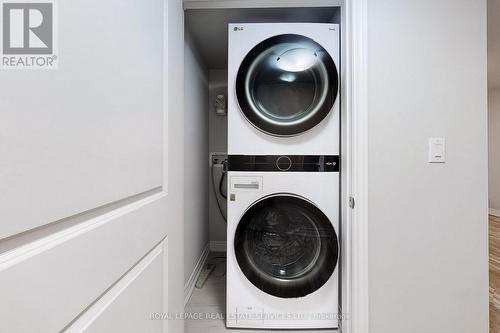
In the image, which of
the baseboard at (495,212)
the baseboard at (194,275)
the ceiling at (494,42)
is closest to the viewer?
the baseboard at (194,275)

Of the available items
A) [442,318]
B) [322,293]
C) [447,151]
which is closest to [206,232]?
[322,293]

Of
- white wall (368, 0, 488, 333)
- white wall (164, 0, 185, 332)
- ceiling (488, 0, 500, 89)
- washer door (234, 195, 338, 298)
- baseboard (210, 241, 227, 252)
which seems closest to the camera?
white wall (164, 0, 185, 332)

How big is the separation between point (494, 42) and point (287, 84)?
2.70 meters

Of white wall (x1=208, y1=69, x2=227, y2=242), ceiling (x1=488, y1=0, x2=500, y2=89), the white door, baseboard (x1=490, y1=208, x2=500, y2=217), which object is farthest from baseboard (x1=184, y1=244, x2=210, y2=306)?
baseboard (x1=490, y1=208, x2=500, y2=217)

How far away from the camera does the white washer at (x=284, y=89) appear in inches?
52.2

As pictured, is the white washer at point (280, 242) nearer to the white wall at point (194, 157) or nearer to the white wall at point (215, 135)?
the white wall at point (194, 157)

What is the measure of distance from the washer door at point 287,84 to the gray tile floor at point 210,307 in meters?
1.28

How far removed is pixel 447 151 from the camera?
3.70 feet

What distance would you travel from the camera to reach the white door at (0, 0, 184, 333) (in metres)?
0.32

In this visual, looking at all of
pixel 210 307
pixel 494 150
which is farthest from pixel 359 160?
pixel 494 150

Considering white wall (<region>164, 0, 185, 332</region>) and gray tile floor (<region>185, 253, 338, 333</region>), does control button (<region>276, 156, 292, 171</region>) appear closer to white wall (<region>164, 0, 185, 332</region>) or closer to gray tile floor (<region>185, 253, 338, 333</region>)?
white wall (<region>164, 0, 185, 332</region>)

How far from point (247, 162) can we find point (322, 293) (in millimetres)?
919

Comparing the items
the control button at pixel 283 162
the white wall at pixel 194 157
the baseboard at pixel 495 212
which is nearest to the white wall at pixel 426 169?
the control button at pixel 283 162

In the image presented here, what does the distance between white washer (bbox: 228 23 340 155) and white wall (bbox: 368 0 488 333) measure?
249 mm
